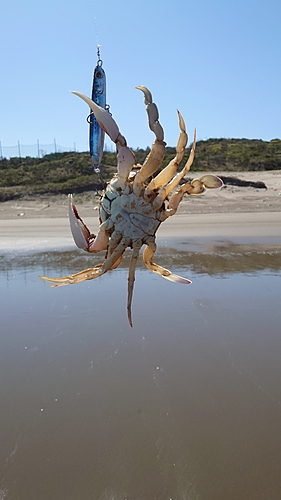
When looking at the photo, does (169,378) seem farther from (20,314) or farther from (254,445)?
(20,314)

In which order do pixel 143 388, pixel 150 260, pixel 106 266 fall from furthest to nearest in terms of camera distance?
pixel 143 388 → pixel 150 260 → pixel 106 266

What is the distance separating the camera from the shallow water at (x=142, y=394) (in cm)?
337

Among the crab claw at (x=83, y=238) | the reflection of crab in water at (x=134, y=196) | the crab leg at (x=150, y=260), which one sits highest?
the reflection of crab in water at (x=134, y=196)

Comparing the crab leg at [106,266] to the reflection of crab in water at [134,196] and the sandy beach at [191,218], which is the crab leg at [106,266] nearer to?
the reflection of crab in water at [134,196]

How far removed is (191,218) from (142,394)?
12039mm

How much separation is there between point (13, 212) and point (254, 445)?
54.7ft

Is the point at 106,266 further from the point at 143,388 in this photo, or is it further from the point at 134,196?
the point at 143,388

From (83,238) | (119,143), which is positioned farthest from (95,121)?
(83,238)

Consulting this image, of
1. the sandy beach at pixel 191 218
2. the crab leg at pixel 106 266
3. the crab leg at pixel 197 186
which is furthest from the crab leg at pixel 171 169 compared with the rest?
the sandy beach at pixel 191 218

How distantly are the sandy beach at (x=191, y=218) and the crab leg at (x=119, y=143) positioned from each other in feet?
31.2

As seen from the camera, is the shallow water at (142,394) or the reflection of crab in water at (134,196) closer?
the reflection of crab in water at (134,196)

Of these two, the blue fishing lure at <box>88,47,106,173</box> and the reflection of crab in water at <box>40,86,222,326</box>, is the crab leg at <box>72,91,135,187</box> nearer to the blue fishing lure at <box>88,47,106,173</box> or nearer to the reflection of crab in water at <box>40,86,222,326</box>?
the reflection of crab in water at <box>40,86,222,326</box>

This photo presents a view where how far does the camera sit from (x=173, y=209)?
3.23 meters

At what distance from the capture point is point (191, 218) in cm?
1605
